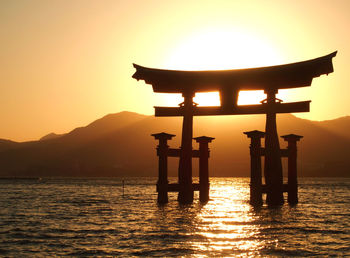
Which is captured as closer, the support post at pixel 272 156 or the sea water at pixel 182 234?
the sea water at pixel 182 234

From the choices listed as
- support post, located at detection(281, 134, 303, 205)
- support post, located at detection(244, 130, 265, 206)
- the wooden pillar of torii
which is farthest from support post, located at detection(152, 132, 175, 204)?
support post, located at detection(281, 134, 303, 205)

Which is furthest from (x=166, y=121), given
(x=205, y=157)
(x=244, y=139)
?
(x=205, y=157)

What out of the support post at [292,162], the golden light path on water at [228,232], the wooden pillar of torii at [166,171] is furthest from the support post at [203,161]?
the support post at [292,162]

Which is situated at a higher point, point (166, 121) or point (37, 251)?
point (166, 121)

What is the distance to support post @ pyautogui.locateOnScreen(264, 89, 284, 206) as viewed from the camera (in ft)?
63.8

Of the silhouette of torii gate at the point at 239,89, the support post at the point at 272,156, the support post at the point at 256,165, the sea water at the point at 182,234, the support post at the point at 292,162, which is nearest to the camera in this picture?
the sea water at the point at 182,234

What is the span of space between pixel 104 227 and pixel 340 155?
169677mm

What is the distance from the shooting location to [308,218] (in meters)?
18.1

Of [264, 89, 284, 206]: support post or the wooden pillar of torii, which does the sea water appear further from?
the wooden pillar of torii

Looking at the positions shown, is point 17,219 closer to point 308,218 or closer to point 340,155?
point 308,218

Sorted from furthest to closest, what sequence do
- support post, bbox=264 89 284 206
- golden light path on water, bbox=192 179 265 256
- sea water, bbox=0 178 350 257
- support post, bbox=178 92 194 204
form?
support post, bbox=178 92 194 204
support post, bbox=264 89 284 206
golden light path on water, bbox=192 179 265 256
sea water, bbox=0 178 350 257

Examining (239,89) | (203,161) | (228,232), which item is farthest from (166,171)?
(228,232)

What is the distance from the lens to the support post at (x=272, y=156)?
19.5m

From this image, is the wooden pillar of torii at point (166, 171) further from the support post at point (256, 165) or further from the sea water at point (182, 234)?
the support post at point (256, 165)
